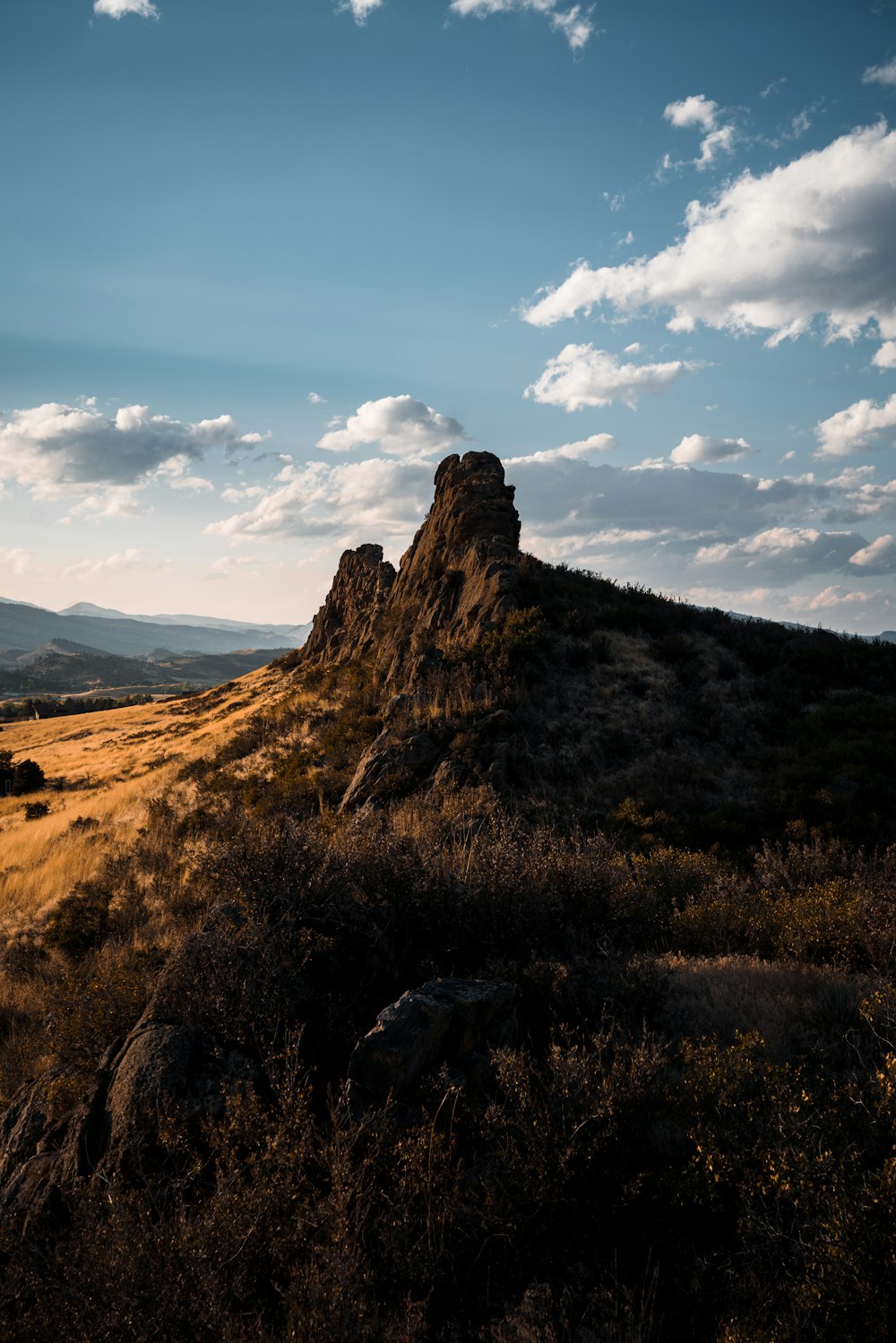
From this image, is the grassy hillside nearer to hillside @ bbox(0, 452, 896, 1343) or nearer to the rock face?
hillside @ bbox(0, 452, 896, 1343)

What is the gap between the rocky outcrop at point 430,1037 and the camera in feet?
12.2

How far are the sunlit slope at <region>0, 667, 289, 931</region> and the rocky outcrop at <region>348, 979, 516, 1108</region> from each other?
9637 mm

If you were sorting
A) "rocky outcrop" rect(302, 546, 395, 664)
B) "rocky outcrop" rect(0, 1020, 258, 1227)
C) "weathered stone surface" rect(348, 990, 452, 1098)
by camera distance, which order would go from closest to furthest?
"rocky outcrop" rect(0, 1020, 258, 1227)
"weathered stone surface" rect(348, 990, 452, 1098)
"rocky outcrop" rect(302, 546, 395, 664)

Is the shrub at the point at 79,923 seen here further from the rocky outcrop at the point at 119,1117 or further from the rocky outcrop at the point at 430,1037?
the rocky outcrop at the point at 430,1037

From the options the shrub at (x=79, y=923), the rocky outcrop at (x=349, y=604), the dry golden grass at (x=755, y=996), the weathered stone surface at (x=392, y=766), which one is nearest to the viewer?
the dry golden grass at (x=755, y=996)

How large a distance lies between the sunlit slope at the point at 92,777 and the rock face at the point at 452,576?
7.41 m

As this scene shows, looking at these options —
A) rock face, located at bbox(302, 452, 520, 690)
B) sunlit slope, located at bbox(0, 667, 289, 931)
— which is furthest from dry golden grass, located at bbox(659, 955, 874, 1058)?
rock face, located at bbox(302, 452, 520, 690)

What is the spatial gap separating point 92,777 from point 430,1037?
27679 millimetres

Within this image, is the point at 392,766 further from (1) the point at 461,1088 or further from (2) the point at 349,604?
(2) the point at 349,604

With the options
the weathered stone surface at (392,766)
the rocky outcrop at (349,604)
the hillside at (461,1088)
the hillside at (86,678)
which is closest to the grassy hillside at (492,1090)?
the hillside at (461,1088)

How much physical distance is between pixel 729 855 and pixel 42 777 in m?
27.8

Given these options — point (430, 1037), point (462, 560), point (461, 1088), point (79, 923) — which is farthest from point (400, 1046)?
point (462, 560)

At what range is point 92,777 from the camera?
2703cm

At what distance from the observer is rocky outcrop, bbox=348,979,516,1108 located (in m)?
3.72
